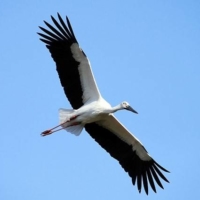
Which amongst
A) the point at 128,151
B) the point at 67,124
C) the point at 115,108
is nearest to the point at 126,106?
the point at 115,108

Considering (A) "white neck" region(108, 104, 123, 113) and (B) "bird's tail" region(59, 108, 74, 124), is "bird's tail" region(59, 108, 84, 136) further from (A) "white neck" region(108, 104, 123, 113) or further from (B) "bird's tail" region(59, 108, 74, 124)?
(A) "white neck" region(108, 104, 123, 113)

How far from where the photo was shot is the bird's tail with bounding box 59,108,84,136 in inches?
776

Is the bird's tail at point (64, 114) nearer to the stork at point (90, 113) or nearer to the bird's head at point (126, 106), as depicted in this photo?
the stork at point (90, 113)

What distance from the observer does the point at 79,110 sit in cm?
1959

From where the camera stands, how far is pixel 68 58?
19547 millimetres

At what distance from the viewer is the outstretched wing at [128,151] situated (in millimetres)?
20141

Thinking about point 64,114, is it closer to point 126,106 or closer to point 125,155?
point 126,106

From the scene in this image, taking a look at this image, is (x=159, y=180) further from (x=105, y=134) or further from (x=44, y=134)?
(x=44, y=134)

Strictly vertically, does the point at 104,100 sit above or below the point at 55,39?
below

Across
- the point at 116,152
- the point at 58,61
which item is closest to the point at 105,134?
the point at 116,152

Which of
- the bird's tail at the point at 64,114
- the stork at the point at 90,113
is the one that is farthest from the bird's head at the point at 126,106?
the bird's tail at the point at 64,114

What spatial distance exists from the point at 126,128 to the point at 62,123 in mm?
1503

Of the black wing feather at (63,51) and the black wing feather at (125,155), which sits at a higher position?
the black wing feather at (63,51)

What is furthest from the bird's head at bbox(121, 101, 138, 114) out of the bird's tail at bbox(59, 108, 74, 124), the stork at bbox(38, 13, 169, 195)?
the bird's tail at bbox(59, 108, 74, 124)
